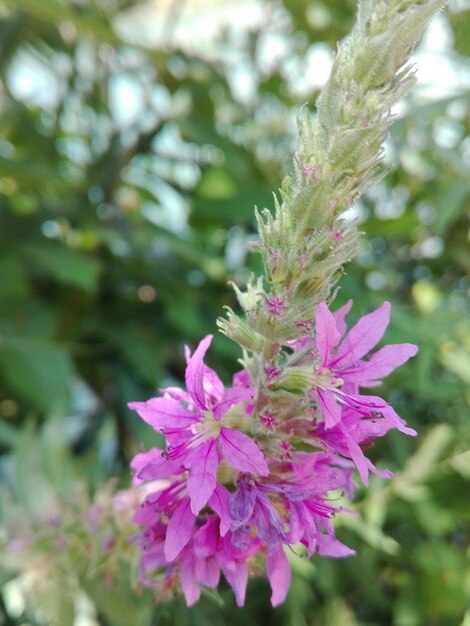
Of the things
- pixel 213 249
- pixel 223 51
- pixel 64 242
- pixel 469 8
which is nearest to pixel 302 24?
pixel 223 51

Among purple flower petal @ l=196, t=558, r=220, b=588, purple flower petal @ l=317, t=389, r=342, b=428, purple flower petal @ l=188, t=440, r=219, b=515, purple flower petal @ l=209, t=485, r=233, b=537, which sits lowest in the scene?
purple flower petal @ l=196, t=558, r=220, b=588

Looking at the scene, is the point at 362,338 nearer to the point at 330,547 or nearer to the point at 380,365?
the point at 380,365

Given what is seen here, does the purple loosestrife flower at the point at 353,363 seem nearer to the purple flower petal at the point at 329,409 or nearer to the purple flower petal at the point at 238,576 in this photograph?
the purple flower petal at the point at 329,409

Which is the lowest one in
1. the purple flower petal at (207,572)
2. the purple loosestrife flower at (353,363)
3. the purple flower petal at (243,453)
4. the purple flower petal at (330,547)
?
the purple flower petal at (207,572)

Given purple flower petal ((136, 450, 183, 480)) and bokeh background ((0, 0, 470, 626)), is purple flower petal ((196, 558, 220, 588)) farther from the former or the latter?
bokeh background ((0, 0, 470, 626))

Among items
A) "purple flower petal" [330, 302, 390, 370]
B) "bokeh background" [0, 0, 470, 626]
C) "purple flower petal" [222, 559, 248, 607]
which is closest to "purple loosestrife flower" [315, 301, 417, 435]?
"purple flower petal" [330, 302, 390, 370]

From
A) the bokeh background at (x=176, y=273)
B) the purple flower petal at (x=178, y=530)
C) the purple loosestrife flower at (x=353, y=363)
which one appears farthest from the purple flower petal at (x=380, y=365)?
the bokeh background at (x=176, y=273)
